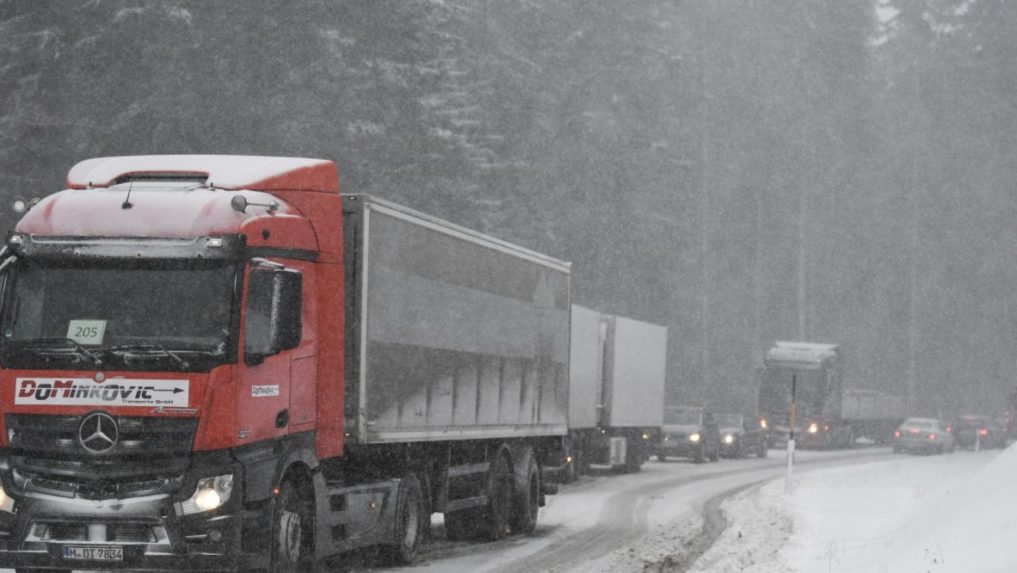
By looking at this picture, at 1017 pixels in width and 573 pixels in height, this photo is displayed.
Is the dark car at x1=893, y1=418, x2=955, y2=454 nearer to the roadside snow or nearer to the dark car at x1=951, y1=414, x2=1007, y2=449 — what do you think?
the dark car at x1=951, y1=414, x2=1007, y2=449

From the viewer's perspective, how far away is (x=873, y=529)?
20.8 m

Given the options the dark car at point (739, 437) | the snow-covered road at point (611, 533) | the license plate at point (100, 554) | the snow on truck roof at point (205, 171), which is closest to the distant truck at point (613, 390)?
the snow-covered road at point (611, 533)

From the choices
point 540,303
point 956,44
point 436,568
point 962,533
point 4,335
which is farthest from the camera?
point 956,44

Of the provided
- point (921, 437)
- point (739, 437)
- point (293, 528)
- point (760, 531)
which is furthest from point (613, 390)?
point (921, 437)

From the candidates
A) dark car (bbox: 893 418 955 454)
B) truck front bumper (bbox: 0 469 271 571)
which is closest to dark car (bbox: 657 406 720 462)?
dark car (bbox: 893 418 955 454)

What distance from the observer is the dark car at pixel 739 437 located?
174 feet

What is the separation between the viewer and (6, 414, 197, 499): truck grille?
38.7 feet

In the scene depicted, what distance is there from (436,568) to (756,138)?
71.9 m

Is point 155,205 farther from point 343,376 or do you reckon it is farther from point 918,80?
point 918,80

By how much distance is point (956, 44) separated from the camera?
Result: 9256 centimetres

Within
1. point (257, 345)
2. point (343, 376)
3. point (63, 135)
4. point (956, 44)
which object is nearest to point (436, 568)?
point (343, 376)

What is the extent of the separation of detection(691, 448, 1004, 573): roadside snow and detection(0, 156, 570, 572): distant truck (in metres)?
4.29

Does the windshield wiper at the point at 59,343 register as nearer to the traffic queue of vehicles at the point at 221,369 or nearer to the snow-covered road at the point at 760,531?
the traffic queue of vehicles at the point at 221,369

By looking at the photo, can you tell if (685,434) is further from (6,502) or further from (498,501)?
(6,502)
